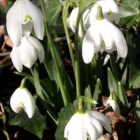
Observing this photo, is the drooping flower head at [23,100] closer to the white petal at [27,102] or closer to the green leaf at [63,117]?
the white petal at [27,102]

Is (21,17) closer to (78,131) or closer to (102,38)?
(102,38)

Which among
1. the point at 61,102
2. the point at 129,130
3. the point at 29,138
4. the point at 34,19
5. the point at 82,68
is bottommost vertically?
the point at 29,138

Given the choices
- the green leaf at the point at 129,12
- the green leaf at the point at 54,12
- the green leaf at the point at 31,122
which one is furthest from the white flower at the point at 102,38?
the green leaf at the point at 54,12

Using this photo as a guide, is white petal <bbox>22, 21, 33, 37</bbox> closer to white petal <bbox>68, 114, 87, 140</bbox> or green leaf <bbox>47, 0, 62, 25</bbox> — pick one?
white petal <bbox>68, 114, 87, 140</bbox>

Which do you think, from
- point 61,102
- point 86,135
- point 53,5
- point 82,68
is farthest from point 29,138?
point 53,5

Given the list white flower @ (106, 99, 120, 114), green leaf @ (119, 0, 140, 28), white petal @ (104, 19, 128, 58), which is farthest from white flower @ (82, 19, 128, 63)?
green leaf @ (119, 0, 140, 28)

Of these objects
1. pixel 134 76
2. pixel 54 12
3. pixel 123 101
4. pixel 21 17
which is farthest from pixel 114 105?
pixel 54 12

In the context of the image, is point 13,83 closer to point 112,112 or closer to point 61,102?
point 61,102
